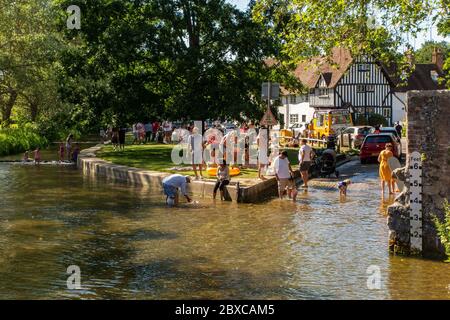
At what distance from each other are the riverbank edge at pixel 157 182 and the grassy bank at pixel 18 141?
356 inches

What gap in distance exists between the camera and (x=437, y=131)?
11.3m

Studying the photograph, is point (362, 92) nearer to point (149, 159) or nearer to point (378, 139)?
point (378, 139)

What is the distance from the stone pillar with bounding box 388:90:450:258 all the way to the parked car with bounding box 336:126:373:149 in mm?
29322

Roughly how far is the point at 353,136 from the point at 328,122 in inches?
144

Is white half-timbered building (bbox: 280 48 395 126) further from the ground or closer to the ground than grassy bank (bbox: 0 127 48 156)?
further from the ground

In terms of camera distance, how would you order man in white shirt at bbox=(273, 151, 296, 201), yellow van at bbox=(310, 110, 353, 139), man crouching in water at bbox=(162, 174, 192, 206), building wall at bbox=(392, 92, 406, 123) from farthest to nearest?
building wall at bbox=(392, 92, 406, 123) → yellow van at bbox=(310, 110, 353, 139) → man in white shirt at bbox=(273, 151, 296, 201) → man crouching in water at bbox=(162, 174, 192, 206)

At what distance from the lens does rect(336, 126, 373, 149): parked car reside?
41188 mm

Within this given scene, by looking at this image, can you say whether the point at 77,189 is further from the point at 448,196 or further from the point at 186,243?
the point at 448,196

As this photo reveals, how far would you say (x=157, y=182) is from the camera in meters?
22.6

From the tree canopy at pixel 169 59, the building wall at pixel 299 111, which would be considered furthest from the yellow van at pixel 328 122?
the building wall at pixel 299 111

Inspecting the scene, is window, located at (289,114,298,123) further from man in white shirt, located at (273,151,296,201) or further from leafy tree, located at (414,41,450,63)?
man in white shirt, located at (273,151,296,201)

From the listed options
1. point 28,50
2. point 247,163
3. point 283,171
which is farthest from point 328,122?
point 283,171

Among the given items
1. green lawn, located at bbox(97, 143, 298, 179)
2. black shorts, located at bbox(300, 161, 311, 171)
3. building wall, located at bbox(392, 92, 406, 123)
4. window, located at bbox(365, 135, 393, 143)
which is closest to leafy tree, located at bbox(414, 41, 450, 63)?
window, located at bbox(365, 135, 393, 143)

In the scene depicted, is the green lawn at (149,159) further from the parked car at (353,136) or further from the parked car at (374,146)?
the parked car at (353,136)
